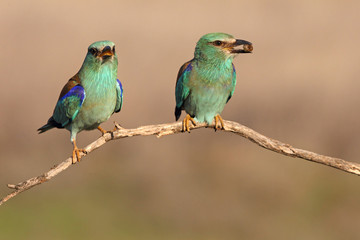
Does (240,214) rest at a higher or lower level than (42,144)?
lower

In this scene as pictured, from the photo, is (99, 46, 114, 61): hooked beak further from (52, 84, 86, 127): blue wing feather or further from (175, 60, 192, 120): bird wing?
(175, 60, 192, 120): bird wing

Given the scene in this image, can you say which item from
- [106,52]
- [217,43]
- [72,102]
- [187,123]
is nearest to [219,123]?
[187,123]

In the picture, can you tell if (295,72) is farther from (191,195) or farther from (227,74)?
(227,74)

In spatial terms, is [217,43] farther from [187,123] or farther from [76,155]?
[76,155]

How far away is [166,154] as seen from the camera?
907 inches

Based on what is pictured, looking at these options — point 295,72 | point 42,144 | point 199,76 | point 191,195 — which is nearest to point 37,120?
point 42,144

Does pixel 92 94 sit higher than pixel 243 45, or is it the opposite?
pixel 243 45

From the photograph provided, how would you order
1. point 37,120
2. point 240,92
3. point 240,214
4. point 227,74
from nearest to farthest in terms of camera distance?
point 227,74 → point 37,120 → point 240,92 → point 240,214

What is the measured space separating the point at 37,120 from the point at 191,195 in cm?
490

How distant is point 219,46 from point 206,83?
1.85 feet

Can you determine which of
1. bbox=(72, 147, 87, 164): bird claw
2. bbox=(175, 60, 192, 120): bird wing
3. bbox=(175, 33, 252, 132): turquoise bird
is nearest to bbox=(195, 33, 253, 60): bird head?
bbox=(175, 33, 252, 132): turquoise bird

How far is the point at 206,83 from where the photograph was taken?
33.4 feet

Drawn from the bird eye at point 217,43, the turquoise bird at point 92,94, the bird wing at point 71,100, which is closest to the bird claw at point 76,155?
Result: the turquoise bird at point 92,94

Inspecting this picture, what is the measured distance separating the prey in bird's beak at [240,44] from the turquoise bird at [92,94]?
1299 mm
